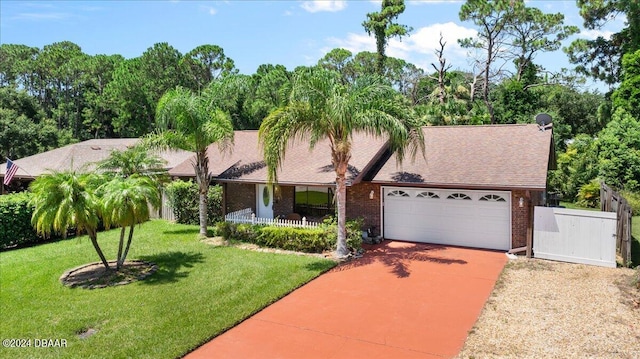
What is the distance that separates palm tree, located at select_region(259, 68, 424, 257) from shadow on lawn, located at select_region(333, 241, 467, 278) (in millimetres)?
1477

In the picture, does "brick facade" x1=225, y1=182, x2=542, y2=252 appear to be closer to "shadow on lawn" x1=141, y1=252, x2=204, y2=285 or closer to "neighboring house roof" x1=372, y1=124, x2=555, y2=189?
"neighboring house roof" x1=372, y1=124, x2=555, y2=189

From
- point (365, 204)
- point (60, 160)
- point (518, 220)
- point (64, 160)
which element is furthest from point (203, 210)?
point (60, 160)

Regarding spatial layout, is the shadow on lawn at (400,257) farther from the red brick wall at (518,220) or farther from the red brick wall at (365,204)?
the red brick wall at (518,220)

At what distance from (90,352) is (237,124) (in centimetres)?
3159

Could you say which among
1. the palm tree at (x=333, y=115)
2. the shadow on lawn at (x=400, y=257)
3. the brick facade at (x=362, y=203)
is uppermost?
the palm tree at (x=333, y=115)

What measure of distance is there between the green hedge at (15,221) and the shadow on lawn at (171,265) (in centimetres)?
623

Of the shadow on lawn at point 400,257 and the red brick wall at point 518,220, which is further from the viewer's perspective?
the red brick wall at point 518,220

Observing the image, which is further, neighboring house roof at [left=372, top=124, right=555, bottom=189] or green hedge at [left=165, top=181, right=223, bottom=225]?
green hedge at [left=165, top=181, right=223, bottom=225]

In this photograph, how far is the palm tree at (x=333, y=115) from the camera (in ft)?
38.7

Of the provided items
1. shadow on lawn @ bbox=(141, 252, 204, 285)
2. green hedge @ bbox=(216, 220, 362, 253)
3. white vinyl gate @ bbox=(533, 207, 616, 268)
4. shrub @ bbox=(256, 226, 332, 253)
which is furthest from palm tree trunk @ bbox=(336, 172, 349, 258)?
white vinyl gate @ bbox=(533, 207, 616, 268)

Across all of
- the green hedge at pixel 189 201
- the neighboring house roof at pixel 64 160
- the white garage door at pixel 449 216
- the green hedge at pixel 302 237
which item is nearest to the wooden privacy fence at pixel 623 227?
the white garage door at pixel 449 216

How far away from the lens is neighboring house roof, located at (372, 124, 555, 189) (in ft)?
43.0

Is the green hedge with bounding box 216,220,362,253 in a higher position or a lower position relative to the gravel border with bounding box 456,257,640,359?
higher

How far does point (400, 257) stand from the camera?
42.9 feet
